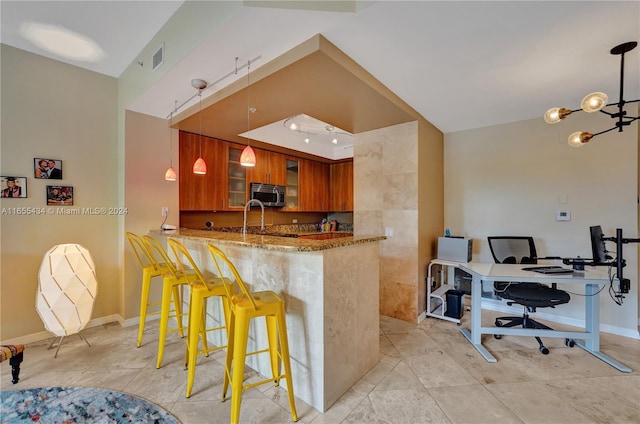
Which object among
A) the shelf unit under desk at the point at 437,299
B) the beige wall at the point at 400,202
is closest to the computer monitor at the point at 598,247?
the shelf unit under desk at the point at 437,299

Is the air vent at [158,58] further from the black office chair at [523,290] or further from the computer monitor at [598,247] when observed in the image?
the computer monitor at [598,247]

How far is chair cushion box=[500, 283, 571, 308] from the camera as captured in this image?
244 centimetres

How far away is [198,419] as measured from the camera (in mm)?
1650

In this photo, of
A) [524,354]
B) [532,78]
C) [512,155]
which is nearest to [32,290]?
[524,354]

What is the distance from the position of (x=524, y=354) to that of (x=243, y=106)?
140 inches

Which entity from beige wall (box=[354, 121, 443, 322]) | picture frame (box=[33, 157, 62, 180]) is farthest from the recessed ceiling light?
beige wall (box=[354, 121, 443, 322])

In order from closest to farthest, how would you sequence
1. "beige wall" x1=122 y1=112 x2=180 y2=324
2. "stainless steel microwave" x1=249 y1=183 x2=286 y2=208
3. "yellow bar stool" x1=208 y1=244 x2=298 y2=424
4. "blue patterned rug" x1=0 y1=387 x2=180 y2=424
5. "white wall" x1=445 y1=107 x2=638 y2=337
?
"yellow bar stool" x1=208 y1=244 x2=298 y2=424
"blue patterned rug" x1=0 y1=387 x2=180 y2=424
"white wall" x1=445 y1=107 x2=638 y2=337
"beige wall" x1=122 y1=112 x2=180 y2=324
"stainless steel microwave" x1=249 y1=183 x2=286 y2=208

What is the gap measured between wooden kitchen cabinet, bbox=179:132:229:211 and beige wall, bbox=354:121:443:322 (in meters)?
1.96

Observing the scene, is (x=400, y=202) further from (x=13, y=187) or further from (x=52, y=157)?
(x=13, y=187)

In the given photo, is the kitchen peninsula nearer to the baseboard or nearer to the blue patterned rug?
the blue patterned rug

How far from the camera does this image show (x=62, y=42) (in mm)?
2486

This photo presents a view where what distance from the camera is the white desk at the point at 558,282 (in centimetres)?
230

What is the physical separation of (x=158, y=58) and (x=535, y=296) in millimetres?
4015

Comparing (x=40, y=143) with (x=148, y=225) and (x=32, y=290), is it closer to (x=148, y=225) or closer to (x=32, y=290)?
(x=148, y=225)
